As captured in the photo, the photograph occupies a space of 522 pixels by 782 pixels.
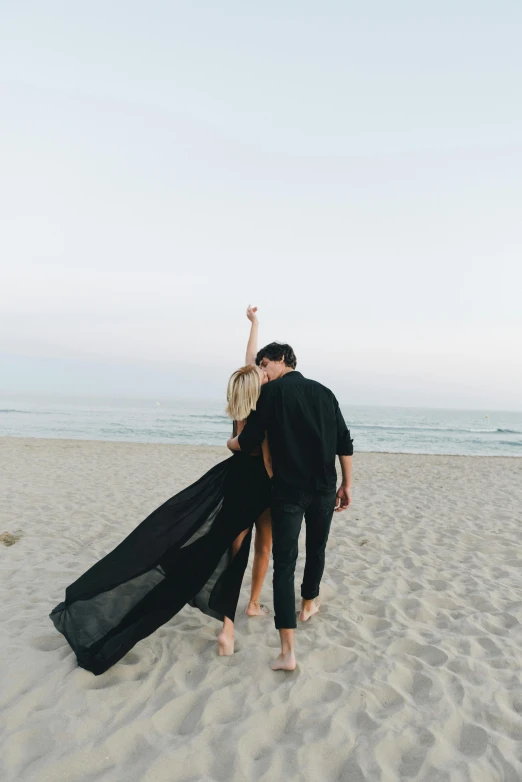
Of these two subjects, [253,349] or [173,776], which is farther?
[253,349]

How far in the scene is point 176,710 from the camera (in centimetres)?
265

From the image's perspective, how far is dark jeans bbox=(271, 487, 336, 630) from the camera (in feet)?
10.2

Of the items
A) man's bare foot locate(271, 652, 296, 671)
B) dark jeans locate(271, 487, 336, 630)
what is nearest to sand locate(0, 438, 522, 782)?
man's bare foot locate(271, 652, 296, 671)

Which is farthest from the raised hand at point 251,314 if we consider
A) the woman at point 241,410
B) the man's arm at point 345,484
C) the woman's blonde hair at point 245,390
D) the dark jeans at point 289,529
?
the dark jeans at point 289,529

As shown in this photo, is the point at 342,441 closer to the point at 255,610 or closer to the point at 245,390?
the point at 245,390

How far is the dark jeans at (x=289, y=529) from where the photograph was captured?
3102mm

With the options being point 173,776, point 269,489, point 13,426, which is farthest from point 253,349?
point 13,426

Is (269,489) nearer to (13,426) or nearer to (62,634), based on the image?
(62,634)

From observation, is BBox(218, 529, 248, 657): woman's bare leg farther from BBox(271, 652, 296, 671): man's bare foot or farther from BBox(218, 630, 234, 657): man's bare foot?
BBox(271, 652, 296, 671): man's bare foot

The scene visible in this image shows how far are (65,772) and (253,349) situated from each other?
254 centimetres

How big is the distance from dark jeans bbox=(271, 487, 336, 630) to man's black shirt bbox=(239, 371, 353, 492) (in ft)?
0.28

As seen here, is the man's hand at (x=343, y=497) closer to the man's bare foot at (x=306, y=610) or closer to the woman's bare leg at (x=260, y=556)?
the woman's bare leg at (x=260, y=556)

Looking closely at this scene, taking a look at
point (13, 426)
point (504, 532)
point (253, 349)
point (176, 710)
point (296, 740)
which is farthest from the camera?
point (13, 426)

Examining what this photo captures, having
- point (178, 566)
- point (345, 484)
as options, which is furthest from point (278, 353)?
point (178, 566)
